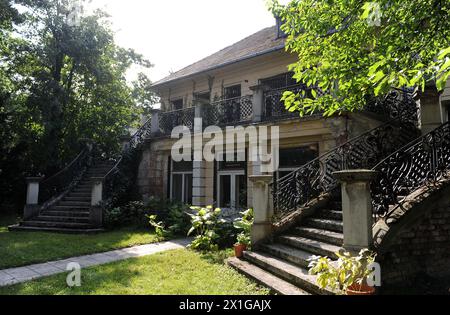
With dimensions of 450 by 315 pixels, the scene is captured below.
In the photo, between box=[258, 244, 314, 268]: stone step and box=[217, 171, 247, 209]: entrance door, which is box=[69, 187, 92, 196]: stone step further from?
box=[258, 244, 314, 268]: stone step

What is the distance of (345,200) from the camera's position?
4.93 metres

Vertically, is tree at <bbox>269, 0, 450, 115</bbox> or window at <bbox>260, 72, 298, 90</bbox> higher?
window at <bbox>260, 72, 298, 90</bbox>

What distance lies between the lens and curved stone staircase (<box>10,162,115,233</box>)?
1171 centimetres

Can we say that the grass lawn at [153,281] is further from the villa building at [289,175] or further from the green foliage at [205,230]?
the green foliage at [205,230]

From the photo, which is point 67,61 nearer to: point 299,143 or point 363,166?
point 299,143

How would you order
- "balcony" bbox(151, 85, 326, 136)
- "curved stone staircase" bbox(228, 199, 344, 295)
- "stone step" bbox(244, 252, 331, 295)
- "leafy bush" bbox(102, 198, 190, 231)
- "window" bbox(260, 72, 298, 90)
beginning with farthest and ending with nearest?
"window" bbox(260, 72, 298, 90)
"leafy bush" bbox(102, 198, 190, 231)
"balcony" bbox(151, 85, 326, 136)
"curved stone staircase" bbox(228, 199, 344, 295)
"stone step" bbox(244, 252, 331, 295)

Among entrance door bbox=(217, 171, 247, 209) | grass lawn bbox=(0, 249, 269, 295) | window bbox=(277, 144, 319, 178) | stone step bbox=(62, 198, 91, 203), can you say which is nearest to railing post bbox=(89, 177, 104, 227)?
stone step bbox=(62, 198, 91, 203)

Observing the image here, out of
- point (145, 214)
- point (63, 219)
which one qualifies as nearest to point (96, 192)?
point (63, 219)

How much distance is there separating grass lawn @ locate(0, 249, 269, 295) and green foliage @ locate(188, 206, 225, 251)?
1.11 metres

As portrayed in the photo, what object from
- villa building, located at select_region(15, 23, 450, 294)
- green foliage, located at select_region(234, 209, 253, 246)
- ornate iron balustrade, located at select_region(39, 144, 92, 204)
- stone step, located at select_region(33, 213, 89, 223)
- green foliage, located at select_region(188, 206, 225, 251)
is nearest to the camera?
villa building, located at select_region(15, 23, 450, 294)

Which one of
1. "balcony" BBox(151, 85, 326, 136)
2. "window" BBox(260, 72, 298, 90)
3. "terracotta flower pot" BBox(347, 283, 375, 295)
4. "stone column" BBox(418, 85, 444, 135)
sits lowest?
"terracotta flower pot" BBox(347, 283, 375, 295)

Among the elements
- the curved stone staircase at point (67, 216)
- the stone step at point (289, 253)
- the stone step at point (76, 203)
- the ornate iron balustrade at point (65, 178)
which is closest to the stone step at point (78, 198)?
the curved stone staircase at point (67, 216)

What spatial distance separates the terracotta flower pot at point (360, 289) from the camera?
13.1ft

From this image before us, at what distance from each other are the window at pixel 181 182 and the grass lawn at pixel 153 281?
24.5 feet
